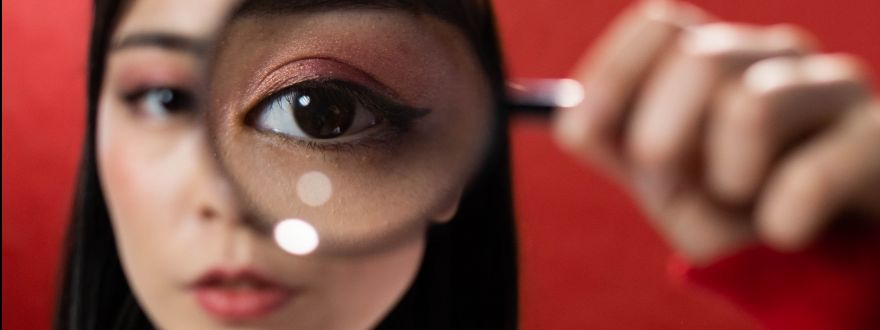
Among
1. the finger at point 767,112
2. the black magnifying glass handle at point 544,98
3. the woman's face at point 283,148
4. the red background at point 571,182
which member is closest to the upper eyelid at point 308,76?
the woman's face at point 283,148

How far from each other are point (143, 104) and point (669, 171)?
20.1 inches

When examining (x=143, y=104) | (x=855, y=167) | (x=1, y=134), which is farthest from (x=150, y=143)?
(x=1, y=134)

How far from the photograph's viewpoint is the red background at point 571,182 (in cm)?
112

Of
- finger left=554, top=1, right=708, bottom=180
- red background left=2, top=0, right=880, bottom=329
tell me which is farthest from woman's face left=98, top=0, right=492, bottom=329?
red background left=2, top=0, right=880, bottom=329

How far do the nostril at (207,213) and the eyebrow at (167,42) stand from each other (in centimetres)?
13

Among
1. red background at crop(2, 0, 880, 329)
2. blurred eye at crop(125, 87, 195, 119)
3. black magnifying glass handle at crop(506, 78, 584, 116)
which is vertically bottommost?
red background at crop(2, 0, 880, 329)

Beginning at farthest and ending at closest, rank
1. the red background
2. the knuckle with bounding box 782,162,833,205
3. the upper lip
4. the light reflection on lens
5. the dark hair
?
the red background, the dark hair, the upper lip, the light reflection on lens, the knuckle with bounding box 782,162,833,205

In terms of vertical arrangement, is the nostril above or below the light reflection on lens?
above

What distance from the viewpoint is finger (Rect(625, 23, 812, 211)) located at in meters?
0.37

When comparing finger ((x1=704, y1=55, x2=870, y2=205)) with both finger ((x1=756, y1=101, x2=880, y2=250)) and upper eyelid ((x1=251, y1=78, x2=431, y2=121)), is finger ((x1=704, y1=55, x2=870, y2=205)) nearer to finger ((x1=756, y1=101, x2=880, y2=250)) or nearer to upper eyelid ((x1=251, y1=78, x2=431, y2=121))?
finger ((x1=756, y1=101, x2=880, y2=250))

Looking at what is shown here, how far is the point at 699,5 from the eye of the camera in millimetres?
1136

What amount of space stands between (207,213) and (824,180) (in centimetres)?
48

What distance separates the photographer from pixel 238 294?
2.39 ft

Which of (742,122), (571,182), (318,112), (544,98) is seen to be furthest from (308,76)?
(571,182)
